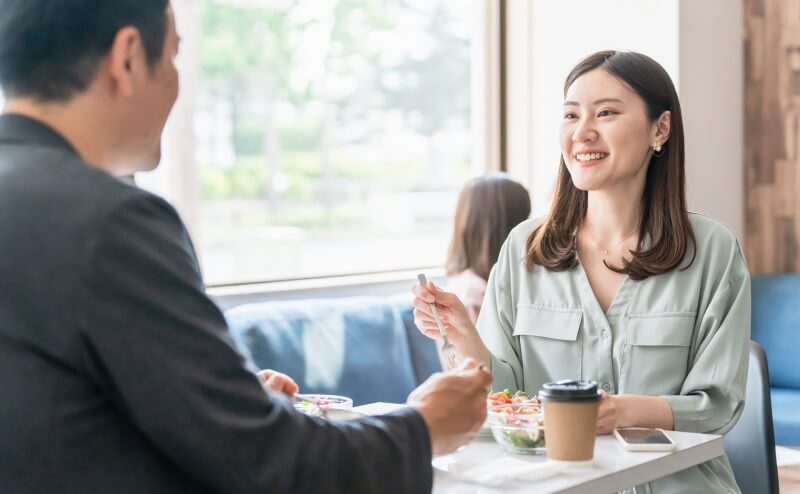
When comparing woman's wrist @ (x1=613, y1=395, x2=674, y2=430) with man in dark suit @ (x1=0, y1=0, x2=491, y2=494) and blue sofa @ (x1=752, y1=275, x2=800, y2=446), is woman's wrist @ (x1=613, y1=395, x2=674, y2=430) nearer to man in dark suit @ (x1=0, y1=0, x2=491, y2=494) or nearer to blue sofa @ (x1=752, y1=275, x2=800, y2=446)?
man in dark suit @ (x1=0, y1=0, x2=491, y2=494)

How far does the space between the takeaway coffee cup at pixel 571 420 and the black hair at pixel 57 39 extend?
76 centimetres

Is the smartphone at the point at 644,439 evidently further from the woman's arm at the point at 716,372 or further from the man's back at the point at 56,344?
the man's back at the point at 56,344

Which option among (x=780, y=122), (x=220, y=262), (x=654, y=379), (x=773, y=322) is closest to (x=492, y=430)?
(x=654, y=379)

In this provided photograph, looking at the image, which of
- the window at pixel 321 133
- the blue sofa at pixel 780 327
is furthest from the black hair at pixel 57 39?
the blue sofa at pixel 780 327

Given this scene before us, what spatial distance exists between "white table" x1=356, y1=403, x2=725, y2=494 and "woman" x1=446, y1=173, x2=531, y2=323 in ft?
5.83

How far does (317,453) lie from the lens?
115 cm

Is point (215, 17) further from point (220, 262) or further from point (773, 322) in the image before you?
point (773, 322)

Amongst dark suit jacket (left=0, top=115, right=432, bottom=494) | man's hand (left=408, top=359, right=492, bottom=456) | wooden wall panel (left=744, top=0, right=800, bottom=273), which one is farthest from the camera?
wooden wall panel (left=744, top=0, right=800, bottom=273)

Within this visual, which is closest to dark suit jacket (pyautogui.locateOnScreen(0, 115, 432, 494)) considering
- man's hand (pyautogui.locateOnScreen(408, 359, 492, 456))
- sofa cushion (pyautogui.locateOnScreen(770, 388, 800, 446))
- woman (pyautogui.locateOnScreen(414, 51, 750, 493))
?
man's hand (pyautogui.locateOnScreen(408, 359, 492, 456))

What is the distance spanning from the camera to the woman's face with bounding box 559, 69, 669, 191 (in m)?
2.16

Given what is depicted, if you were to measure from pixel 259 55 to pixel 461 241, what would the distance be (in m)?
1.02

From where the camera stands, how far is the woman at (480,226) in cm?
355

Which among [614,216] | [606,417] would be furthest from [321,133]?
[606,417]

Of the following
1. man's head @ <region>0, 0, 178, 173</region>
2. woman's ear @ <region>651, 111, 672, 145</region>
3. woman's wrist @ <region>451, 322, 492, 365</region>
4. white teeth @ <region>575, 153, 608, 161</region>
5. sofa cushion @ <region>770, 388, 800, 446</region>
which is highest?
man's head @ <region>0, 0, 178, 173</region>
